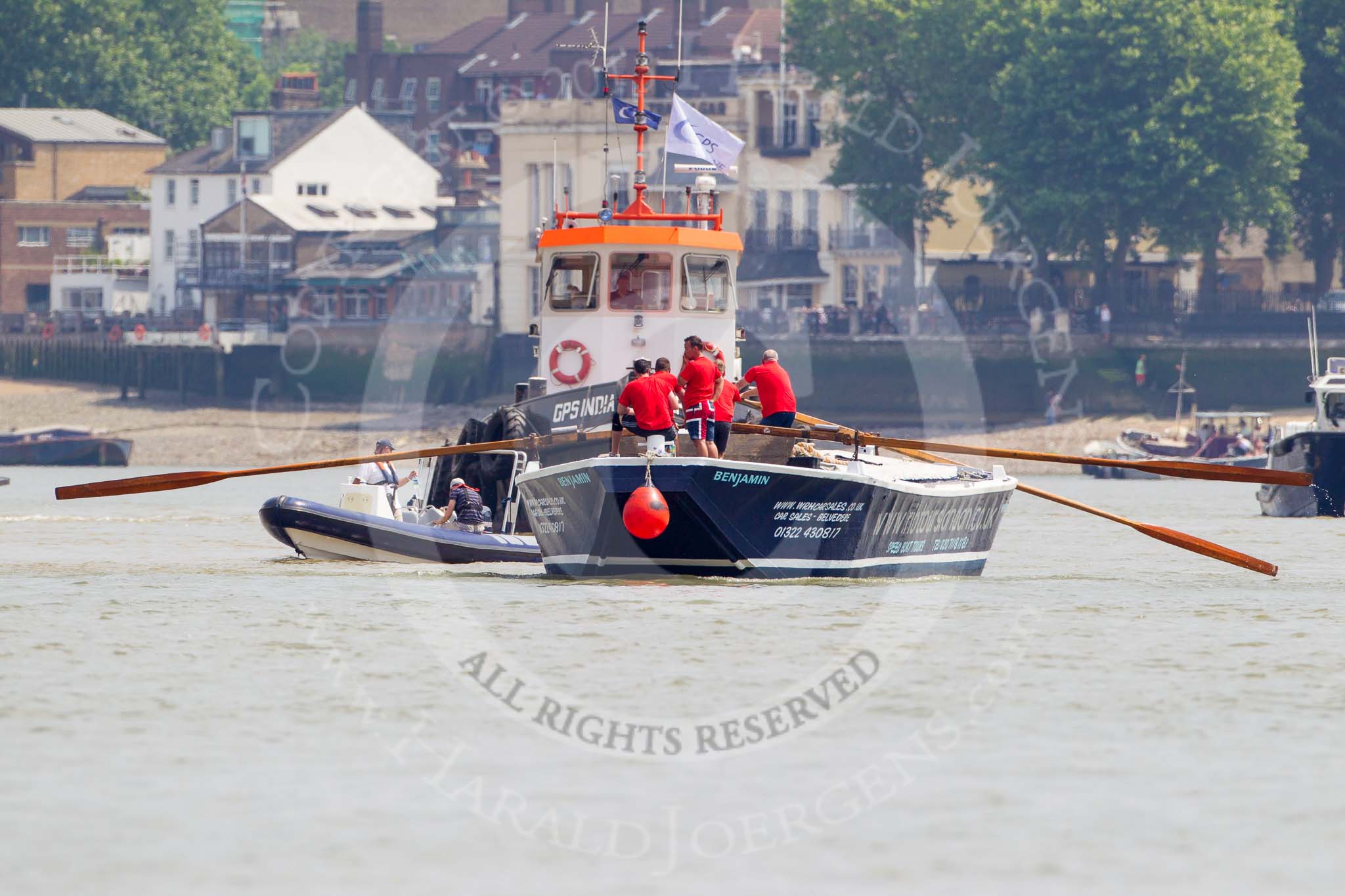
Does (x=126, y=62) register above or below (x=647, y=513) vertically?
above

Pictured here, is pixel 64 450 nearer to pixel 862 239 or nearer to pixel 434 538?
pixel 862 239

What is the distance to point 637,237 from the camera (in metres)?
29.0

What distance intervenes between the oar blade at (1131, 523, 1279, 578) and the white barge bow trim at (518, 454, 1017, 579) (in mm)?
2409

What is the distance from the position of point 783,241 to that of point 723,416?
66646 mm

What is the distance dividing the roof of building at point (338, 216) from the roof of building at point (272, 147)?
7.75ft

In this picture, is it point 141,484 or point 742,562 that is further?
point 141,484

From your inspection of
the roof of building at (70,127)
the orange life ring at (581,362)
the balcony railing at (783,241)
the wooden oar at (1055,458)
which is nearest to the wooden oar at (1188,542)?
the wooden oar at (1055,458)

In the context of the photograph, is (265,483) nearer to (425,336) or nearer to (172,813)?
(425,336)

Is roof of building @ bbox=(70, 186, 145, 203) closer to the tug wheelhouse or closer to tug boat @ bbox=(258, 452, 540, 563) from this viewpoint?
tug boat @ bbox=(258, 452, 540, 563)

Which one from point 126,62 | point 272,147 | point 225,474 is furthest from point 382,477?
point 126,62

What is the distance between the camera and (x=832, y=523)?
936 inches

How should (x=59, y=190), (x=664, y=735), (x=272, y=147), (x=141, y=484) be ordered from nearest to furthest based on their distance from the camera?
(x=664, y=735), (x=141, y=484), (x=272, y=147), (x=59, y=190)

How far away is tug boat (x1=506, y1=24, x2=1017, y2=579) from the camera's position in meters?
22.8

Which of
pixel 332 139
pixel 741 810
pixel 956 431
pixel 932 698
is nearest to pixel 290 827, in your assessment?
pixel 741 810
